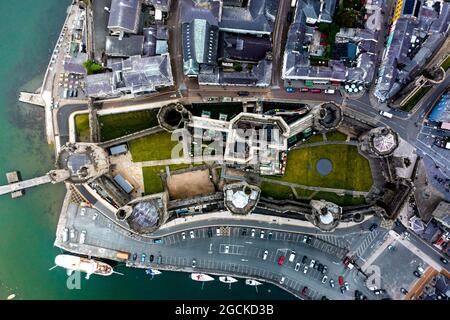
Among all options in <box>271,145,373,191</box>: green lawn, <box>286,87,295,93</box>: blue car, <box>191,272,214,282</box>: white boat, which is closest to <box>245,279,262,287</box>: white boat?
<box>191,272,214,282</box>: white boat

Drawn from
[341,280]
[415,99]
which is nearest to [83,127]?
[341,280]

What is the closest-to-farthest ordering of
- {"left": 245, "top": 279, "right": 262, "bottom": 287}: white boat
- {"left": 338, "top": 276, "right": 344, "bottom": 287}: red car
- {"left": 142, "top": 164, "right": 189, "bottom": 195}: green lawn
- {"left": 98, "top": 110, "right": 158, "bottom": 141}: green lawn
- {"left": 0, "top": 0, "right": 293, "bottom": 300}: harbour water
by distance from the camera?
{"left": 142, "top": 164, "right": 189, "bottom": 195}: green lawn, {"left": 98, "top": 110, "right": 158, "bottom": 141}: green lawn, {"left": 338, "top": 276, "right": 344, "bottom": 287}: red car, {"left": 245, "top": 279, "right": 262, "bottom": 287}: white boat, {"left": 0, "top": 0, "right": 293, "bottom": 300}: harbour water

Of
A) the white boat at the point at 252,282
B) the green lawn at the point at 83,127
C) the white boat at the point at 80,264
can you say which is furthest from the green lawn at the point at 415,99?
the white boat at the point at 80,264

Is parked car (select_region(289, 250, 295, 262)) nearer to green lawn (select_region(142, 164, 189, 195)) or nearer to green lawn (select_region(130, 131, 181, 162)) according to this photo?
green lawn (select_region(142, 164, 189, 195))

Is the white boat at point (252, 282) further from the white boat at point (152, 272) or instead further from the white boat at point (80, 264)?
the white boat at point (80, 264)

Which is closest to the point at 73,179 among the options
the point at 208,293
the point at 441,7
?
the point at 208,293

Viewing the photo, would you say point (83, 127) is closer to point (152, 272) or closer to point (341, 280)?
point (152, 272)

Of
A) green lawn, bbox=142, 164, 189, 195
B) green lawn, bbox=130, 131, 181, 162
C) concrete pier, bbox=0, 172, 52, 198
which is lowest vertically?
concrete pier, bbox=0, 172, 52, 198
